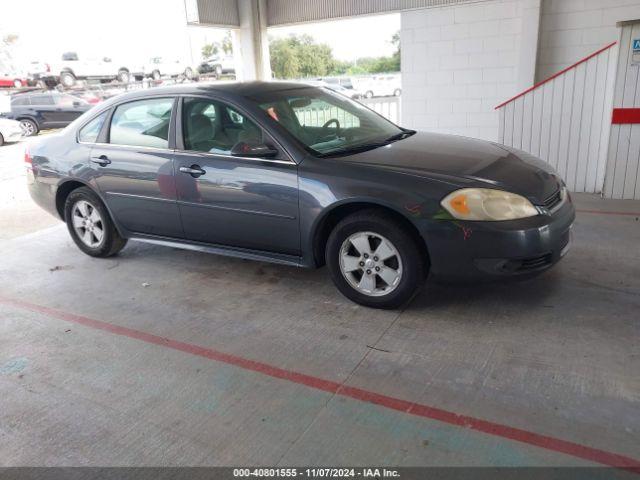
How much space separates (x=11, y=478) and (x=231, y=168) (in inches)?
93.8

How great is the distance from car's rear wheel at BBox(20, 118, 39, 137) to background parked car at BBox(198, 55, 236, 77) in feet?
45.6

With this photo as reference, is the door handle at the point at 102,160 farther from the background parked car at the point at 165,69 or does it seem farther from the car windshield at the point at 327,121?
the background parked car at the point at 165,69

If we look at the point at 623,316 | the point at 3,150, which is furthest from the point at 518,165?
the point at 3,150

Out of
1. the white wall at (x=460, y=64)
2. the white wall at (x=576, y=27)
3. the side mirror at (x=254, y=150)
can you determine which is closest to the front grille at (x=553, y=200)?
the side mirror at (x=254, y=150)

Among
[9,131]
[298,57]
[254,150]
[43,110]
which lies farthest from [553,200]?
[298,57]

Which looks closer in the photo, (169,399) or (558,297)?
(169,399)

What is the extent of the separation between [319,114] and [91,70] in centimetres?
2587

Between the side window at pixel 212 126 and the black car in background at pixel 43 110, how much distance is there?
14890 mm

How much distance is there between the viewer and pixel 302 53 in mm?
27141

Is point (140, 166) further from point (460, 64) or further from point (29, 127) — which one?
point (29, 127)

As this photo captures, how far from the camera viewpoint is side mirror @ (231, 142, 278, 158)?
378 cm

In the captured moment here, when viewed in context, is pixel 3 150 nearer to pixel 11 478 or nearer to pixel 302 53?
pixel 11 478

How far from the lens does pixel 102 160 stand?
15.4 feet

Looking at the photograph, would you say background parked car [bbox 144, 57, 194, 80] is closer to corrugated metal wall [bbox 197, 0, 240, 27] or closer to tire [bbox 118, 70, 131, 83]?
tire [bbox 118, 70, 131, 83]
